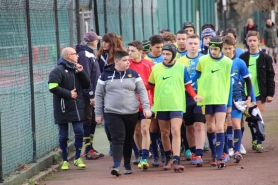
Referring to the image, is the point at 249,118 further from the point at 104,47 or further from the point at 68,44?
the point at 68,44

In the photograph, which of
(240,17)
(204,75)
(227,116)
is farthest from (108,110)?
(240,17)

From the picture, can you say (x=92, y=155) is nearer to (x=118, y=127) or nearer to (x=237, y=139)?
(x=118, y=127)

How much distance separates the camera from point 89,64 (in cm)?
1177

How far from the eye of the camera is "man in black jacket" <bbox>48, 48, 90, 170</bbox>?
10.4 m

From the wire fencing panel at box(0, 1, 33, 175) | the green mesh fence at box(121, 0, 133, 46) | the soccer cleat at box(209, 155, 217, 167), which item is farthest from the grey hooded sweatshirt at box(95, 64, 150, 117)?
the green mesh fence at box(121, 0, 133, 46)

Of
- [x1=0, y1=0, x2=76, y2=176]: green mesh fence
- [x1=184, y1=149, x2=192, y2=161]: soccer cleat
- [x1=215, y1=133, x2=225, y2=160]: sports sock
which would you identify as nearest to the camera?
[x1=0, y1=0, x2=76, y2=176]: green mesh fence

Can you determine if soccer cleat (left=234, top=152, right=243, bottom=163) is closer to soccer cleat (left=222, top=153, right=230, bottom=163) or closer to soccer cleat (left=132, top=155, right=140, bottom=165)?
soccer cleat (left=222, top=153, right=230, bottom=163)

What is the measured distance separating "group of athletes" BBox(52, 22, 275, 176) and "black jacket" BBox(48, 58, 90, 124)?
1.27 ft

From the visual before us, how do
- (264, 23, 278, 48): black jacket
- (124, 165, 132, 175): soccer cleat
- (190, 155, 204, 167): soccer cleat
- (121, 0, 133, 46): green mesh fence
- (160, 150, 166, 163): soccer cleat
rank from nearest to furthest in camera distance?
(124, 165, 132, 175): soccer cleat → (190, 155, 204, 167): soccer cleat → (160, 150, 166, 163): soccer cleat → (121, 0, 133, 46): green mesh fence → (264, 23, 278, 48): black jacket

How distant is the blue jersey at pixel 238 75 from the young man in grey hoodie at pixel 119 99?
5.38 feet

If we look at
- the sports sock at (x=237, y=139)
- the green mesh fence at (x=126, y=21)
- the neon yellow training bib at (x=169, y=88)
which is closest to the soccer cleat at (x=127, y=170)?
the neon yellow training bib at (x=169, y=88)

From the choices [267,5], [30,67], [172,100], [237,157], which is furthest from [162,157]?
[267,5]

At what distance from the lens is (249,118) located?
11664 millimetres

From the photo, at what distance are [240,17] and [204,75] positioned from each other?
55881mm
